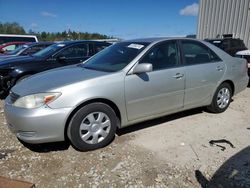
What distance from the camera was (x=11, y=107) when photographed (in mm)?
3570

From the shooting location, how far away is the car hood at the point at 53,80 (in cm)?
354

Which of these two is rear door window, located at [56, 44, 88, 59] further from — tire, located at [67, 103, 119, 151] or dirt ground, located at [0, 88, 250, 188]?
tire, located at [67, 103, 119, 151]

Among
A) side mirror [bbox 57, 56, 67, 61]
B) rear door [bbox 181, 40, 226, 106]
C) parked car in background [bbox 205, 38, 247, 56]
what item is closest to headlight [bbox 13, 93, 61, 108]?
rear door [bbox 181, 40, 226, 106]

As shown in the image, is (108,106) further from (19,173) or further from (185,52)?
(185,52)

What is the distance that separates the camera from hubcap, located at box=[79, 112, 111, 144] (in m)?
3.61

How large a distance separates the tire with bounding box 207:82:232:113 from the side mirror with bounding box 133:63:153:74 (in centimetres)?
189

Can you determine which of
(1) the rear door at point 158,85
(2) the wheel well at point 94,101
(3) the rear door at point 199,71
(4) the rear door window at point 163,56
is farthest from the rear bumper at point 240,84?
(2) the wheel well at point 94,101

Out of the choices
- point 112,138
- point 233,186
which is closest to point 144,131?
point 112,138

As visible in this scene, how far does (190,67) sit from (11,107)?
2834 millimetres

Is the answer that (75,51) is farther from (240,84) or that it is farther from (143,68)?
(240,84)

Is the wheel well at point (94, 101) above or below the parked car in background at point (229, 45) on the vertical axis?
below

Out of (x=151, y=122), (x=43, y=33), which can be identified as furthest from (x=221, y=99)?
(x=43, y=33)

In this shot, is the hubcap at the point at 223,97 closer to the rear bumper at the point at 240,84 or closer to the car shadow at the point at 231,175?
the rear bumper at the point at 240,84

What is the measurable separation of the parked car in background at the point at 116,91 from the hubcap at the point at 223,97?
1.6 inches
